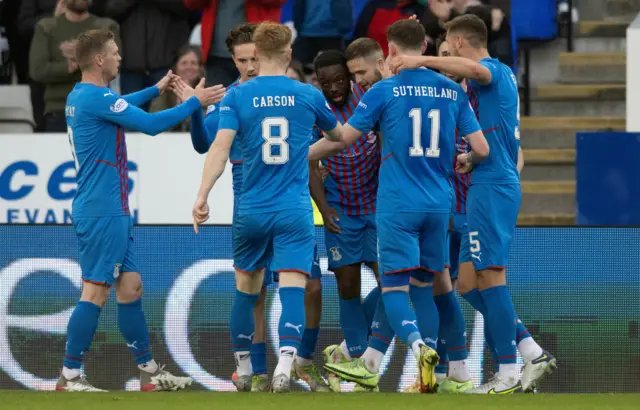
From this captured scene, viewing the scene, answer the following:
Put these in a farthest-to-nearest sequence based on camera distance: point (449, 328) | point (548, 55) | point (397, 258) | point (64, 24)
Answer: point (548, 55), point (64, 24), point (449, 328), point (397, 258)

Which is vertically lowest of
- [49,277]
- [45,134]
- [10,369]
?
[10,369]

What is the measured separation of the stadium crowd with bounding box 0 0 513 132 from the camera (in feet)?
42.7

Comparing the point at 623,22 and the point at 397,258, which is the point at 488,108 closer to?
the point at 397,258

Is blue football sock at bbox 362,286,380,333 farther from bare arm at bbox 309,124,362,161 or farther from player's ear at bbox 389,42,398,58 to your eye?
player's ear at bbox 389,42,398,58

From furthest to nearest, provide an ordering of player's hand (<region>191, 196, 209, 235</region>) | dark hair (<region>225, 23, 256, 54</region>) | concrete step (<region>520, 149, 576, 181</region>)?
concrete step (<region>520, 149, 576, 181</region>)
dark hair (<region>225, 23, 256, 54</region>)
player's hand (<region>191, 196, 209, 235</region>)

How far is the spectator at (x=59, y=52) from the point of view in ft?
42.7

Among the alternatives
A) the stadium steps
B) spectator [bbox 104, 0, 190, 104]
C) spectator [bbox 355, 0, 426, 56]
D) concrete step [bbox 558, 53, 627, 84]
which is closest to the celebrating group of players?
spectator [bbox 355, 0, 426, 56]

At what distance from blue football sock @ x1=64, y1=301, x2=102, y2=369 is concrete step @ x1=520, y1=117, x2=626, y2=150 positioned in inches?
246

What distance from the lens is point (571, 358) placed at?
10102 mm

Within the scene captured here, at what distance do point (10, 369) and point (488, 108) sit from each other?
4.02 meters

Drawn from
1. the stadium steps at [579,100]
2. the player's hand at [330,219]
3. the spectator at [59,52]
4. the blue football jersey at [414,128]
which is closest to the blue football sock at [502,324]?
the blue football jersey at [414,128]

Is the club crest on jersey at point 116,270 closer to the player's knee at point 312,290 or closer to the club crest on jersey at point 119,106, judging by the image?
the club crest on jersey at point 119,106

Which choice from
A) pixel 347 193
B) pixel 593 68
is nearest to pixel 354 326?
pixel 347 193

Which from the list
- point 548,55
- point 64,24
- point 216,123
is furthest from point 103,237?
point 548,55
